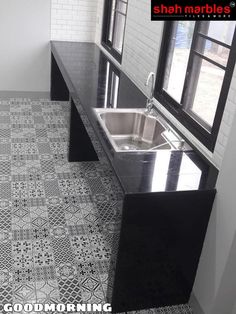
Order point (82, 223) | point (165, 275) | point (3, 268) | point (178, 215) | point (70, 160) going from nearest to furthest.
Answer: point (178, 215) < point (165, 275) < point (3, 268) < point (82, 223) < point (70, 160)

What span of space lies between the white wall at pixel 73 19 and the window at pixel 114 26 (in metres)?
0.43

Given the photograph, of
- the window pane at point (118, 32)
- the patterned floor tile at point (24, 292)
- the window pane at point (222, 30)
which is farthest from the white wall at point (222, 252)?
the window pane at point (118, 32)

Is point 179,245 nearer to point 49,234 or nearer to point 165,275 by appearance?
point 165,275

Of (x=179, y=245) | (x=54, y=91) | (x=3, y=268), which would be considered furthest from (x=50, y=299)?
(x=54, y=91)

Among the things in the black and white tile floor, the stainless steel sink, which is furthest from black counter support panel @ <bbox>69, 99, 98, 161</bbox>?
the stainless steel sink

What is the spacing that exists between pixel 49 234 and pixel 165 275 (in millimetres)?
962

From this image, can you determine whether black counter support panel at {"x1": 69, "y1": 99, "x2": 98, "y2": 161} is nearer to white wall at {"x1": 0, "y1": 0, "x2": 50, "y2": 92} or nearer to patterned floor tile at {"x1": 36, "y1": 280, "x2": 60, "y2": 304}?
patterned floor tile at {"x1": 36, "y1": 280, "x2": 60, "y2": 304}

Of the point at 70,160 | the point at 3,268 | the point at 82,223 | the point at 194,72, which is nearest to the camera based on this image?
the point at 3,268

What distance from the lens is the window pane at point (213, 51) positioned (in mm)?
2145

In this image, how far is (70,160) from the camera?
143 inches

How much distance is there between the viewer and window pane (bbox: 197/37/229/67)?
2.14 m

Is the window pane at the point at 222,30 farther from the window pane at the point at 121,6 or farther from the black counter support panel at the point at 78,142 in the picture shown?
the window pane at the point at 121,6

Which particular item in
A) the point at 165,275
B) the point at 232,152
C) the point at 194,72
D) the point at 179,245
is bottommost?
the point at 165,275

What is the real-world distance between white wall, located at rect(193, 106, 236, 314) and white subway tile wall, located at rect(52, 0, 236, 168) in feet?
0.80
